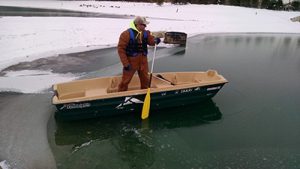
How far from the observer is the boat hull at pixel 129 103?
642 centimetres

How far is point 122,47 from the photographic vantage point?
22.3 ft

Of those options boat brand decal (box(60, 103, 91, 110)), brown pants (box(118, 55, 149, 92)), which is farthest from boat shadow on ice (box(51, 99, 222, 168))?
brown pants (box(118, 55, 149, 92))

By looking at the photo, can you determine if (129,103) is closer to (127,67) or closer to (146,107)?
(146,107)

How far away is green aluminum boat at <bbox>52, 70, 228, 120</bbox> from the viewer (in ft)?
21.1

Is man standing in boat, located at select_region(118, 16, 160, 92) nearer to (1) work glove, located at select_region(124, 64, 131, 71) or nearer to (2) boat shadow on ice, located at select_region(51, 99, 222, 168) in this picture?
(1) work glove, located at select_region(124, 64, 131, 71)

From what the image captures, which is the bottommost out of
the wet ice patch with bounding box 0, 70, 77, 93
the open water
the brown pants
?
the open water

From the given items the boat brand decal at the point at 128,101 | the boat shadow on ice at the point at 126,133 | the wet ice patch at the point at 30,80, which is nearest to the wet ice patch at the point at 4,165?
the boat shadow on ice at the point at 126,133

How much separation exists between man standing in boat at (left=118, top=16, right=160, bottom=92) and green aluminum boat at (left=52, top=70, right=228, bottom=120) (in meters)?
0.45

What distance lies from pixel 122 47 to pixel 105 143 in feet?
6.85

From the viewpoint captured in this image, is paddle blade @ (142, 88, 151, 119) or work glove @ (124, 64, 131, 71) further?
work glove @ (124, 64, 131, 71)

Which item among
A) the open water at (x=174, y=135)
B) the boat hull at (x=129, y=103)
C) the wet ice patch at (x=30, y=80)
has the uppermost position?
the boat hull at (x=129, y=103)

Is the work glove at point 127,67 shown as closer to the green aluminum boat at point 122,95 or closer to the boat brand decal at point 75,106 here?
the green aluminum boat at point 122,95

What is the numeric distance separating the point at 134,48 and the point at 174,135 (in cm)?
207

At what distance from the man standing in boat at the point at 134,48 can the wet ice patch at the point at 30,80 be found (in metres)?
2.67
